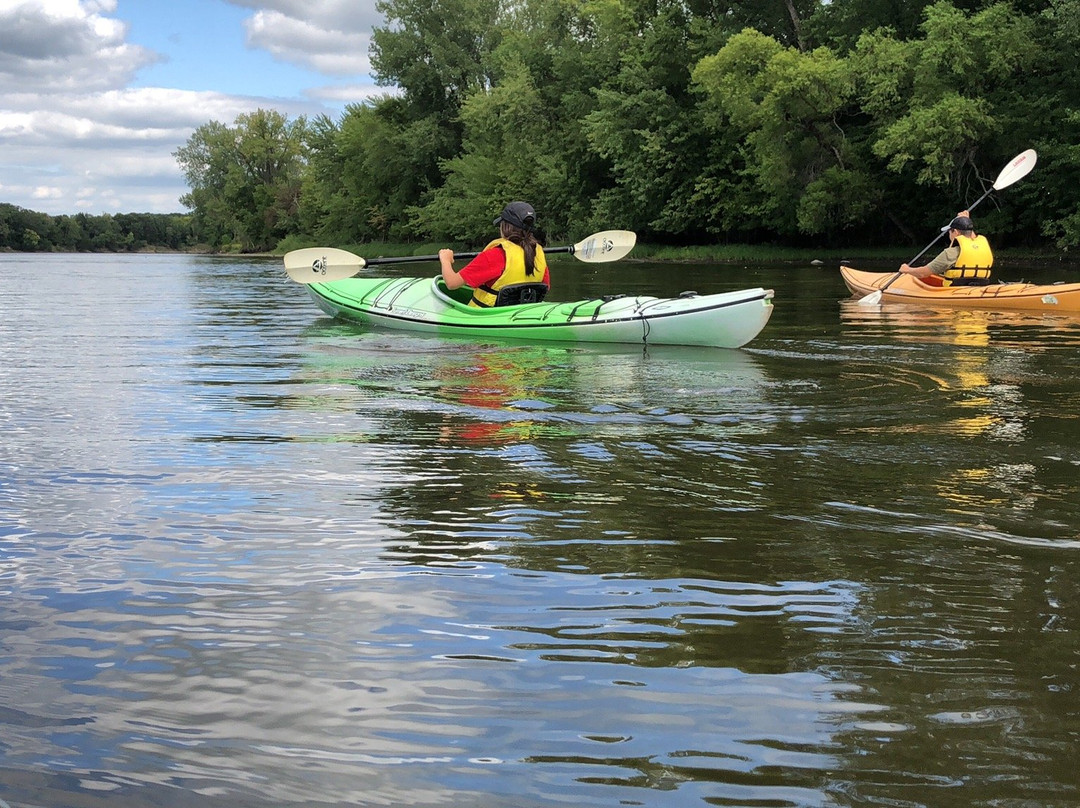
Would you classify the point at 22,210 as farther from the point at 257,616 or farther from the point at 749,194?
the point at 257,616

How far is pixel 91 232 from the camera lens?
97875 millimetres

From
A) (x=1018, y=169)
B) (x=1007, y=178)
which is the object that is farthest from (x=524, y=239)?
(x=1018, y=169)

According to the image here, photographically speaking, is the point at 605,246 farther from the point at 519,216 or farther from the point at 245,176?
the point at 245,176

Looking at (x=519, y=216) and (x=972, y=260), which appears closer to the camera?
(x=519, y=216)

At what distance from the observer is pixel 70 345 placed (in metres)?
10.1

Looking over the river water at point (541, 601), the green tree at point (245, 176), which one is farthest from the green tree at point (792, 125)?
the green tree at point (245, 176)

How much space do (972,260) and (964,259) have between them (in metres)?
0.10

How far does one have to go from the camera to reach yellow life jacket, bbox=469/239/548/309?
9.70 metres

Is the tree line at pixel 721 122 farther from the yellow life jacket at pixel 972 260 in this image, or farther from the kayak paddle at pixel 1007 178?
the yellow life jacket at pixel 972 260

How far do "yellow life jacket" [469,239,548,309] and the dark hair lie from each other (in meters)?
0.03

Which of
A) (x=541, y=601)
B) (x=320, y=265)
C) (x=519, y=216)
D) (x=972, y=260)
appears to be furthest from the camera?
(x=972, y=260)

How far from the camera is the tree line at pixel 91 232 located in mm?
88750

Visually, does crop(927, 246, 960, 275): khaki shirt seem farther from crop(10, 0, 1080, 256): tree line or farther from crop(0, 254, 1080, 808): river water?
crop(10, 0, 1080, 256): tree line

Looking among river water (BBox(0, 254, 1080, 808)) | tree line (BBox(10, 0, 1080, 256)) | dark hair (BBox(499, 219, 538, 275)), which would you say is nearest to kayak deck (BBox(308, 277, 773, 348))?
dark hair (BBox(499, 219, 538, 275))
